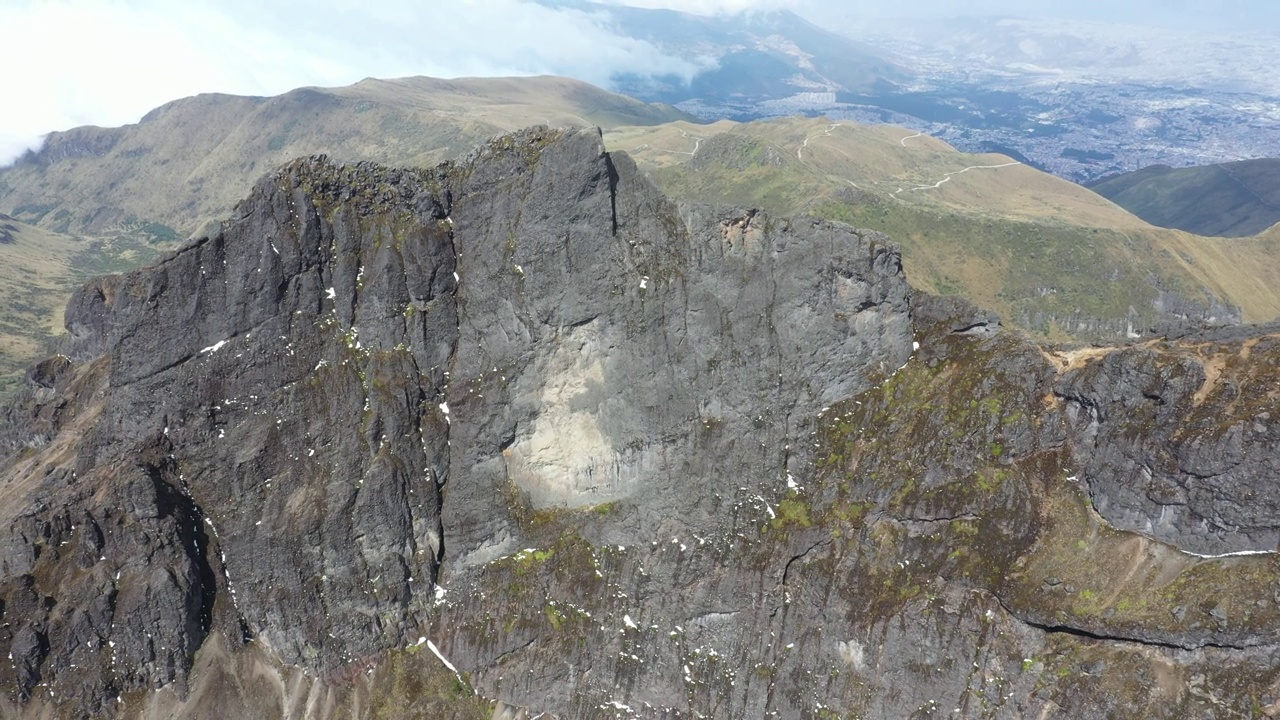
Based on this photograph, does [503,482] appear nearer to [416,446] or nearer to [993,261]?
[416,446]

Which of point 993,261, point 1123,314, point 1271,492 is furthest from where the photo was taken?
point 993,261

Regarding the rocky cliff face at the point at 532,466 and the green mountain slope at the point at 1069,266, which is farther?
the green mountain slope at the point at 1069,266

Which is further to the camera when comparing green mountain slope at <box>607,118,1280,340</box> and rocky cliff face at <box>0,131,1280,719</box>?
green mountain slope at <box>607,118,1280,340</box>

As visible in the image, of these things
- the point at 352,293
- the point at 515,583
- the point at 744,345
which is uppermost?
the point at 352,293

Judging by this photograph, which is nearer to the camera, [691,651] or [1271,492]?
[1271,492]

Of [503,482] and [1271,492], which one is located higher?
[1271,492]

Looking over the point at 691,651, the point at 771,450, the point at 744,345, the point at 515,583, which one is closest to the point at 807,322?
the point at 744,345

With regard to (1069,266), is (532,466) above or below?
below

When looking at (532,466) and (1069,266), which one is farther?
(1069,266)
